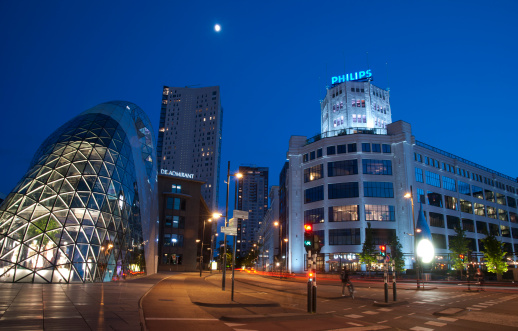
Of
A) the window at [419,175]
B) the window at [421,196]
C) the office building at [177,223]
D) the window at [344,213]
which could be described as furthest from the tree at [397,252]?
the office building at [177,223]

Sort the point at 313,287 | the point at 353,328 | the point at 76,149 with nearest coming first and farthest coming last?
the point at 353,328, the point at 313,287, the point at 76,149

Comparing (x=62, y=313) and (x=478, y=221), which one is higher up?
(x=478, y=221)

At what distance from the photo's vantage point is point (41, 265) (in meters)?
27.7

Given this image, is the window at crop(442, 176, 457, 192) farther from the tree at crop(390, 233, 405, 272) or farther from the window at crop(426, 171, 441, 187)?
the tree at crop(390, 233, 405, 272)

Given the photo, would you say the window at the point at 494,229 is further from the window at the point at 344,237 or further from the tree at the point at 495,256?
the tree at the point at 495,256

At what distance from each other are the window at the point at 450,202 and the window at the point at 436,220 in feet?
13.8

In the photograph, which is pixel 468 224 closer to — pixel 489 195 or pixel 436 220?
pixel 436 220

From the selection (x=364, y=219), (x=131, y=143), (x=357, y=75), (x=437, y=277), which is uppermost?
(x=357, y=75)

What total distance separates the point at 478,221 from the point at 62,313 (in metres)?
100

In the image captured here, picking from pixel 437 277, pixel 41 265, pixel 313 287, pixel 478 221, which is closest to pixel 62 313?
pixel 313 287

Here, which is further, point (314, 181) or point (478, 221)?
point (478, 221)

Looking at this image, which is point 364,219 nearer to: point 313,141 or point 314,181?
point 314,181

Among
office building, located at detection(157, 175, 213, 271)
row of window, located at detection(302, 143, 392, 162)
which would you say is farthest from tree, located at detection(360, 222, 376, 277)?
office building, located at detection(157, 175, 213, 271)

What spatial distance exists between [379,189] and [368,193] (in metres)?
2.62
